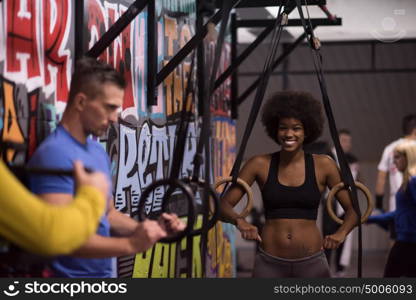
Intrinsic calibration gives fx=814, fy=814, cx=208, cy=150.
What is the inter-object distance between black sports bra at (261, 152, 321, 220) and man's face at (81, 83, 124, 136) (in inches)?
64.5

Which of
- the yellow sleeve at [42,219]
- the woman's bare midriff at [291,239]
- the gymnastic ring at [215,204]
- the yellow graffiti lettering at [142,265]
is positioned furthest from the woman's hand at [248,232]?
the yellow sleeve at [42,219]

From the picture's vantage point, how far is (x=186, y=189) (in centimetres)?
282

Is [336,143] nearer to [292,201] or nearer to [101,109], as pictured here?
[292,201]

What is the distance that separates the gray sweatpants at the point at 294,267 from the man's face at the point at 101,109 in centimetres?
173

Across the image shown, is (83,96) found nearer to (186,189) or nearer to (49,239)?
(186,189)

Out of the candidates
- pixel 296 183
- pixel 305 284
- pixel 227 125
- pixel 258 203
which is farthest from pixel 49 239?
pixel 258 203

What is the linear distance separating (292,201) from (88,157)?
1.66m

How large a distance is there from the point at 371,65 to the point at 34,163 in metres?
10.0

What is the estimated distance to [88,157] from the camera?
292 cm

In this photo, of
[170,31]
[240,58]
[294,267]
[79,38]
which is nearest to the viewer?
[79,38]

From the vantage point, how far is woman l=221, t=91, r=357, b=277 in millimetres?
4297

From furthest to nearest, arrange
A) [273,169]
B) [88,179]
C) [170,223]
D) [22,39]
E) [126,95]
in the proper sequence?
[126,95]
[273,169]
[22,39]
[170,223]
[88,179]

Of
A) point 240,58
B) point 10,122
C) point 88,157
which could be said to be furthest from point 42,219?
point 240,58

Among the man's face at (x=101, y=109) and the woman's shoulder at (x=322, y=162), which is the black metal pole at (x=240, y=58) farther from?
the man's face at (x=101, y=109)
